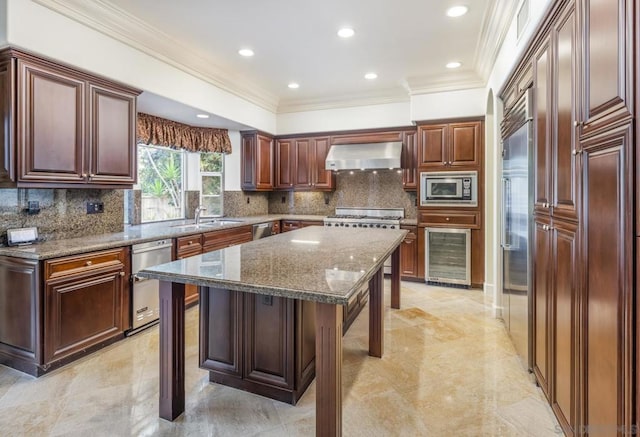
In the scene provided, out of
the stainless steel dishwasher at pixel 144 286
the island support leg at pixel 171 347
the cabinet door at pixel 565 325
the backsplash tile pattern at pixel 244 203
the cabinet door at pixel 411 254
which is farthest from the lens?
the backsplash tile pattern at pixel 244 203

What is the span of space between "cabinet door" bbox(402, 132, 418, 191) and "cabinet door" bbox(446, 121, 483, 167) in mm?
525

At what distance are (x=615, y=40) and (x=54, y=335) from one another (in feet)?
11.3

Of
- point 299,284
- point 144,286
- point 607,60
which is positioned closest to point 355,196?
point 144,286

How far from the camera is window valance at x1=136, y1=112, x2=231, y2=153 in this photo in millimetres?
4078

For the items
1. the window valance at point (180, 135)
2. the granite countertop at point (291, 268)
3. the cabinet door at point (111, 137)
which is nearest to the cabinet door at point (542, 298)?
the granite countertop at point (291, 268)

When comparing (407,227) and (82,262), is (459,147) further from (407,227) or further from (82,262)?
(82,262)

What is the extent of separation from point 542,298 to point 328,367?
1.40 meters

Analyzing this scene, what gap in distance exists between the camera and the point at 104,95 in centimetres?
293

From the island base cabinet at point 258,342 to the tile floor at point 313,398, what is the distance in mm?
94

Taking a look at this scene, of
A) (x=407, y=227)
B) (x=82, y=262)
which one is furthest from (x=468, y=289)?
(x=82, y=262)

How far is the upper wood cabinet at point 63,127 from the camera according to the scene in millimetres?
2391

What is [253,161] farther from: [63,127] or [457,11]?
Result: [457,11]

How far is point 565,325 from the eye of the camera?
1.67 meters

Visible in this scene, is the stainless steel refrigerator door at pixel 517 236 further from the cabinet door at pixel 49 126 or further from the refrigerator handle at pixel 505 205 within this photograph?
the cabinet door at pixel 49 126
